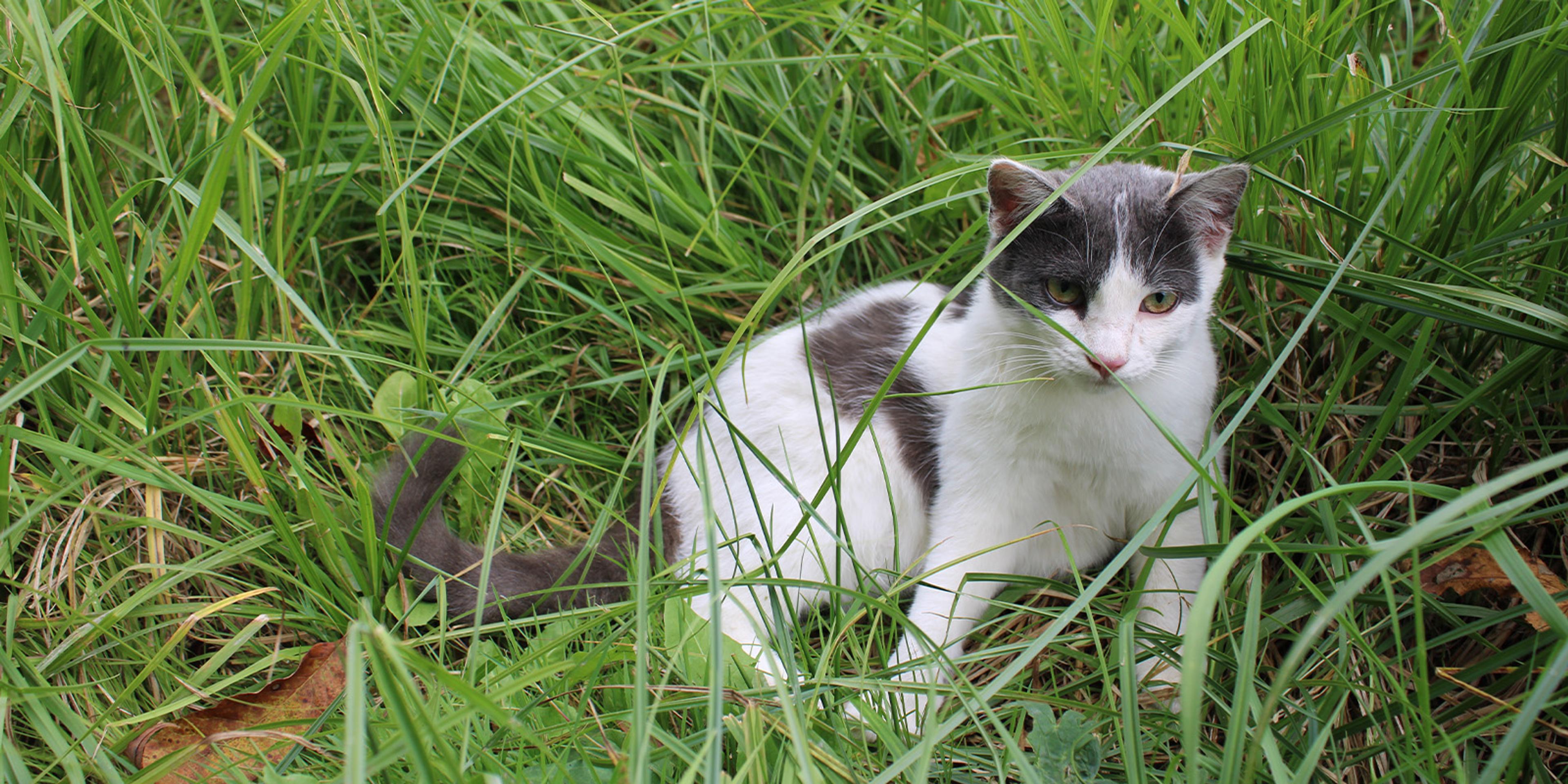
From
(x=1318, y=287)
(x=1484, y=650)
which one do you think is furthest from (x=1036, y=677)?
(x=1318, y=287)

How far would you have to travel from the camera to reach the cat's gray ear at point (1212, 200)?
1621mm

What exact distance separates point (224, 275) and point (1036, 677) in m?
2.22

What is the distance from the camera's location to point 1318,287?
176 cm

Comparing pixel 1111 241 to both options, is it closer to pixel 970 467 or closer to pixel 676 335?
pixel 970 467

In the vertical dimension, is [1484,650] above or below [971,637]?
above

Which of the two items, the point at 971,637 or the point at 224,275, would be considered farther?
the point at 224,275

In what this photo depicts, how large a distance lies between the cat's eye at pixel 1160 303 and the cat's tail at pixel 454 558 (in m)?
1.08

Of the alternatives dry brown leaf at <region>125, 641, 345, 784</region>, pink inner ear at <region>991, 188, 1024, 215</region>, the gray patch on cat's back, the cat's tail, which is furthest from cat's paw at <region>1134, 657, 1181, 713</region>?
dry brown leaf at <region>125, 641, 345, 784</region>

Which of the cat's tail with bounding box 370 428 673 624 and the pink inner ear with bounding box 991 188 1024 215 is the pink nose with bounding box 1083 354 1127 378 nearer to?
the pink inner ear with bounding box 991 188 1024 215

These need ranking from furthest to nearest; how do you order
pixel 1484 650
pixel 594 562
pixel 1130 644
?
pixel 594 562 → pixel 1484 650 → pixel 1130 644

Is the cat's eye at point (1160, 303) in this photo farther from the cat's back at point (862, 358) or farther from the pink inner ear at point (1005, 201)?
the cat's back at point (862, 358)

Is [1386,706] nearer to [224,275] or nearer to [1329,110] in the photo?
[1329,110]

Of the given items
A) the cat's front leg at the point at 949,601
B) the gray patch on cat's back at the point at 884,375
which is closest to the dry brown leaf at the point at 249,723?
the cat's front leg at the point at 949,601

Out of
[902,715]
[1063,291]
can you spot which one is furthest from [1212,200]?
[902,715]
